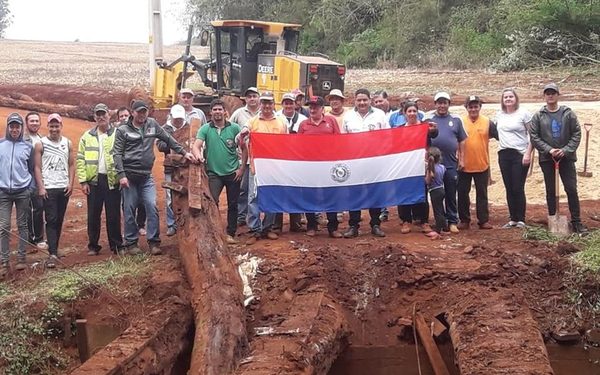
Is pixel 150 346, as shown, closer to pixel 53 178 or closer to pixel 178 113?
pixel 53 178

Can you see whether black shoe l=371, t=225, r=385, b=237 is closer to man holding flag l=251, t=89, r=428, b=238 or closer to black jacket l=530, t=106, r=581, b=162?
man holding flag l=251, t=89, r=428, b=238

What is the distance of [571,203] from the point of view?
910cm

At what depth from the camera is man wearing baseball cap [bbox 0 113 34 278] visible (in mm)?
8531

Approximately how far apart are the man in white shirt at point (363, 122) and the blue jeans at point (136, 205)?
236 cm

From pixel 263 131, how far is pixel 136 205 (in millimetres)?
1776

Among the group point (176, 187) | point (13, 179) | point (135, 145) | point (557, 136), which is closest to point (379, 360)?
point (176, 187)

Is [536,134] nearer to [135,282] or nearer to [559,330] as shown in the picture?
[559,330]

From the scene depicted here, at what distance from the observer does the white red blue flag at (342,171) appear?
9391 millimetres

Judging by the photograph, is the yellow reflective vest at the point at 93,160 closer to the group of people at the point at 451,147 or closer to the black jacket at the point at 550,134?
the group of people at the point at 451,147

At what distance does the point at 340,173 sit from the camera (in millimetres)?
9570

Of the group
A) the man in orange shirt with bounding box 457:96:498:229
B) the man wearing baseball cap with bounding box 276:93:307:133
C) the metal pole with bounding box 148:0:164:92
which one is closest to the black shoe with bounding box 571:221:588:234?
the man in orange shirt with bounding box 457:96:498:229

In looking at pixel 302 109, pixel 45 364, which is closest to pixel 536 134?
pixel 302 109

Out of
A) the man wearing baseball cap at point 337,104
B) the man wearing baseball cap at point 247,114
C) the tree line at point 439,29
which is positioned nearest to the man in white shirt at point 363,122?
the man wearing baseball cap at point 337,104

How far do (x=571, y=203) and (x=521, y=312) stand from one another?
242 centimetres
